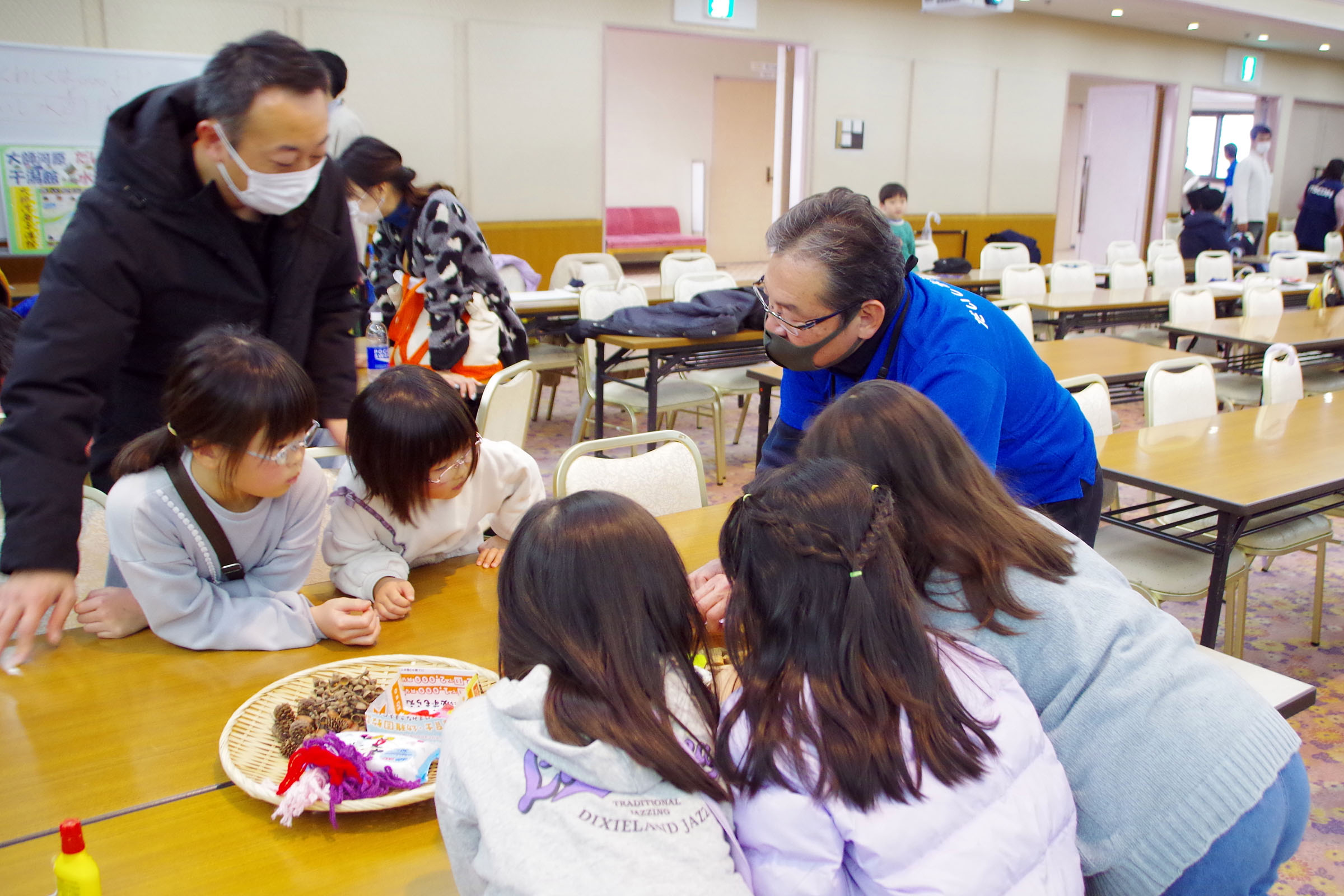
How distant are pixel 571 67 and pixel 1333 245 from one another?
8.09 m

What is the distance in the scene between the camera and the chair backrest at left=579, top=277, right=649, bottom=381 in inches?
191

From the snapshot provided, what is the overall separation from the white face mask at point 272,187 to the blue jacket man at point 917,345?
0.77 m

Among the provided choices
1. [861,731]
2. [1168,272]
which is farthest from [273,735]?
[1168,272]

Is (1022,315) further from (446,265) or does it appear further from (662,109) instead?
(662,109)

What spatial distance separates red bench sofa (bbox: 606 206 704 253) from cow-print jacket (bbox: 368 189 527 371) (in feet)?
28.1

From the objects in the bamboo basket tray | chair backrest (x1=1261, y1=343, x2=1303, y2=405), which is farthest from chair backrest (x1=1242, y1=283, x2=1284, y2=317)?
the bamboo basket tray

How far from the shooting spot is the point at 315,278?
1.77 metres

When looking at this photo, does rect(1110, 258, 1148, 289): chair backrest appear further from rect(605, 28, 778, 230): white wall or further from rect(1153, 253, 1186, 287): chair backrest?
rect(605, 28, 778, 230): white wall

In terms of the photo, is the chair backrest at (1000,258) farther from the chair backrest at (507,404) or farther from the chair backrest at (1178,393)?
the chair backrest at (507,404)

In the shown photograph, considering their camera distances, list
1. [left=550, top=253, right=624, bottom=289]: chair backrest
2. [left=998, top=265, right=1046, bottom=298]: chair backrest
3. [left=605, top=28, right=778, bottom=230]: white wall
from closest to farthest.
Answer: [left=550, top=253, right=624, bottom=289]: chair backrest → [left=998, top=265, right=1046, bottom=298]: chair backrest → [left=605, top=28, right=778, bottom=230]: white wall

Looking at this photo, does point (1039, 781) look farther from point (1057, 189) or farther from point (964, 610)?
point (1057, 189)

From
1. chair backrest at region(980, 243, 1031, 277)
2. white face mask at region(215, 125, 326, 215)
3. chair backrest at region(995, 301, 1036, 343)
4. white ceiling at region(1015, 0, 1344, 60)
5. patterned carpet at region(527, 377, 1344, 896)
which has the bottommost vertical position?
patterned carpet at region(527, 377, 1344, 896)

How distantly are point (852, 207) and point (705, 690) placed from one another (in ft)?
2.74

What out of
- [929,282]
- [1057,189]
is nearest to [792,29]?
[1057,189]
